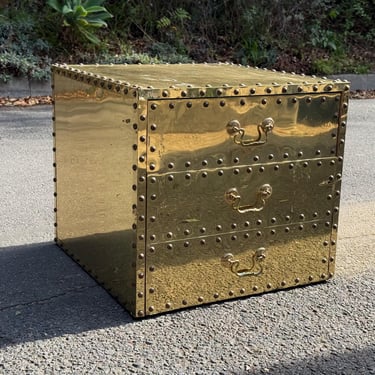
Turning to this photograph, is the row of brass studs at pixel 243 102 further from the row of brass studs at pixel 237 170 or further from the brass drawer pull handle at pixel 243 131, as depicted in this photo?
the row of brass studs at pixel 237 170

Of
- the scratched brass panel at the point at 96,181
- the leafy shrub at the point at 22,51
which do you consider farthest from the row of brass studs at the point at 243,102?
the leafy shrub at the point at 22,51

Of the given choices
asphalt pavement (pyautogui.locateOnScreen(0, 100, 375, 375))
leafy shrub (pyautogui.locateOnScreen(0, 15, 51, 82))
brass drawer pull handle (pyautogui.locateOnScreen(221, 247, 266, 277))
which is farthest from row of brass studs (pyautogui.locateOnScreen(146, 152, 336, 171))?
leafy shrub (pyautogui.locateOnScreen(0, 15, 51, 82))

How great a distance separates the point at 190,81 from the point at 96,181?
662mm

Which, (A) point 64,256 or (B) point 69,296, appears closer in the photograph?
(B) point 69,296

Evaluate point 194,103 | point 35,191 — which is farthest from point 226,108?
point 35,191

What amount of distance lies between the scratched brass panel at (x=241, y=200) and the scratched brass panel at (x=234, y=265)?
0.05m

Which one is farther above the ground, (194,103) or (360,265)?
(194,103)

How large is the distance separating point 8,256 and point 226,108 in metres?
1.55

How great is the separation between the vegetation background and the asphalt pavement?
6699mm

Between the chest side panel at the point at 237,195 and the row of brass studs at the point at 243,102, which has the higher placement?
the row of brass studs at the point at 243,102

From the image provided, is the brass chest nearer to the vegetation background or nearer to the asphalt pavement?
the asphalt pavement

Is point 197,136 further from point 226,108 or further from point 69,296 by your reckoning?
point 69,296

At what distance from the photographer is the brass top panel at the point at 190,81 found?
2.95 meters

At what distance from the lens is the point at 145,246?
3.02 metres
